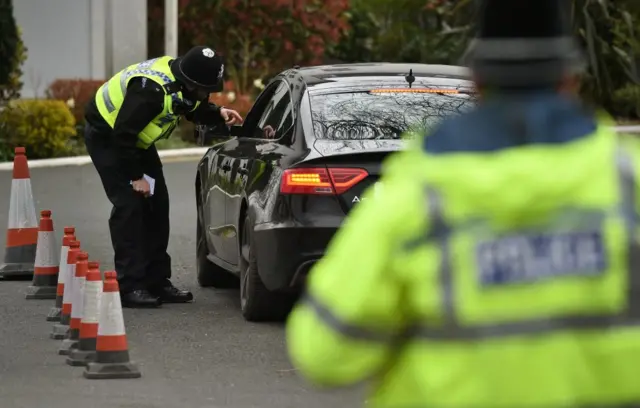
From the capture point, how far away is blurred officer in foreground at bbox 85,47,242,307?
9.55 metres

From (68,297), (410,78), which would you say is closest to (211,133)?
(410,78)

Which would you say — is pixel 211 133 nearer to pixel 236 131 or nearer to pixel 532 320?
pixel 236 131

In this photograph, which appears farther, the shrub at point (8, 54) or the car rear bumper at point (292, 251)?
the shrub at point (8, 54)

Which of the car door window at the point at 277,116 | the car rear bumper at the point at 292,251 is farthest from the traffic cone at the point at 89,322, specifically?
the car door window at the point at 277,116

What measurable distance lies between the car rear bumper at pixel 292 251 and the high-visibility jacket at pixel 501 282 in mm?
5841

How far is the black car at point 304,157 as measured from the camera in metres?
8.41

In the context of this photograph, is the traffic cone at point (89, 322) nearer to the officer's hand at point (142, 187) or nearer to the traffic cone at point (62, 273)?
the traffic cone at point (62, 273)

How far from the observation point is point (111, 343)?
24.9 feet

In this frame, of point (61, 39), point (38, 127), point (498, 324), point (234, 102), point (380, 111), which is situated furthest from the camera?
point (61, 39)

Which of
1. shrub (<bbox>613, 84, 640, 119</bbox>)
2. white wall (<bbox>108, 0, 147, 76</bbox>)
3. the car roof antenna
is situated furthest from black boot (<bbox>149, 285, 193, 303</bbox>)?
shrub (<bbox>613, 84, 640, 119</bbox>)

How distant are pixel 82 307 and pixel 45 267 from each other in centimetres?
243

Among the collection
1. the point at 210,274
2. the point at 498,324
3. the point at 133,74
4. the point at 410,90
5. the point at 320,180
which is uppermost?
the point at 498,324

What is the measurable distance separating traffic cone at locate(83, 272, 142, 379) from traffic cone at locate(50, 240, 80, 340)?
82 cm

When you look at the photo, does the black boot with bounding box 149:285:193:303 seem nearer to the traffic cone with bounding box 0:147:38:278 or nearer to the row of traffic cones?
the row of traffic cones
